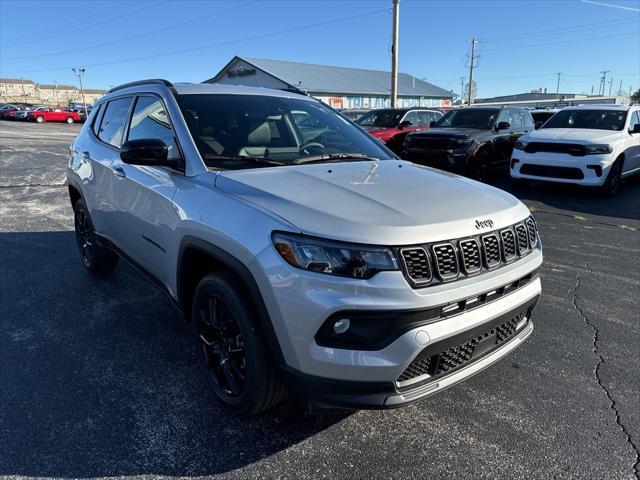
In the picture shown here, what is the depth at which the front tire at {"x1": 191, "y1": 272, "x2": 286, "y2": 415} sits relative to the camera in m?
2.33

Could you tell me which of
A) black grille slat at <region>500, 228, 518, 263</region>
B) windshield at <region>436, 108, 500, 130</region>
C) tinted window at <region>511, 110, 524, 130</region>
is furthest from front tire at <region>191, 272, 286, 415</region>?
tinted window at <region>511, 110, 524, 130</region>

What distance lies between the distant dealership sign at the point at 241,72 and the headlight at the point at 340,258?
4283 cm

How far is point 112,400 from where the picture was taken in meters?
2.84

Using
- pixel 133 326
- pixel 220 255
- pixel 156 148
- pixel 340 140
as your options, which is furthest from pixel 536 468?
pixel 133 326

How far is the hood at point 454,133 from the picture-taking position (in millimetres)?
10453

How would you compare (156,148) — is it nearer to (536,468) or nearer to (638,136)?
(536,468)

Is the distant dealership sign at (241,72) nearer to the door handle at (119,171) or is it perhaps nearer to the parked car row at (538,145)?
the parked car row at (538,145)

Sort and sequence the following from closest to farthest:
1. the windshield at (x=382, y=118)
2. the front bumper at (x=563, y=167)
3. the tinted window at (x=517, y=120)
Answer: the front bumper at (x=563, y=167)
the tinted window at (x=517, y=120)
the windshield at (x=382, y=118)

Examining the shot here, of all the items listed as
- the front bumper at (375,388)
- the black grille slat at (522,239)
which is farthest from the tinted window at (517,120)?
the front bumper at (375,388)

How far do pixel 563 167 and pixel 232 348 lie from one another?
27.6 feet

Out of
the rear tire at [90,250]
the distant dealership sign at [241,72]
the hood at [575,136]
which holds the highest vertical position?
the distant dealership sign at [241,72]

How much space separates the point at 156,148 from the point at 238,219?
869 millimetres

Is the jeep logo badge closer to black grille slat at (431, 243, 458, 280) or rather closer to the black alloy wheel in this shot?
black grille slat at (431, 243, 458, 280)

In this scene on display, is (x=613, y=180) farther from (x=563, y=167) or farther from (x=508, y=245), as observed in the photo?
(x=508, y=245)
